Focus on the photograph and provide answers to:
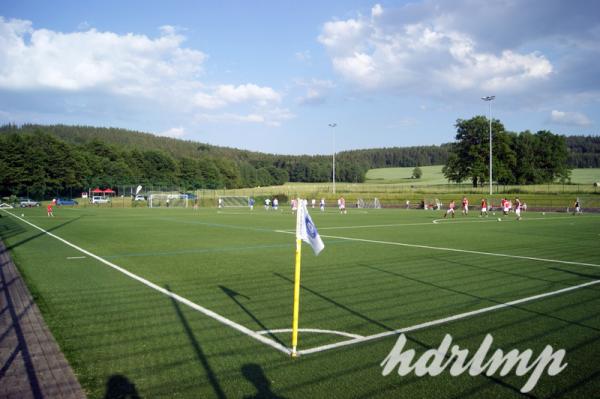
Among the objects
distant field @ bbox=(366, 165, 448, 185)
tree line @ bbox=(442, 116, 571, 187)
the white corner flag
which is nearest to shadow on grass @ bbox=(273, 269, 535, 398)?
the white corner flag

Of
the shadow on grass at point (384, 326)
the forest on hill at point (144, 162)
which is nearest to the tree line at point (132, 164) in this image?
the forest on hill at point (144, 162)

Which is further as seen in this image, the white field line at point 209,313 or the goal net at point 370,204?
the goal net at point 370,204

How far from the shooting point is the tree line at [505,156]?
83.2 meters

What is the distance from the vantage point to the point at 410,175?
136 m

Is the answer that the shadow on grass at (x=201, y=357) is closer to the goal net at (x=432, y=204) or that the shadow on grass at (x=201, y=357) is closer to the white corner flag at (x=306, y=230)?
the white corner flag at (x=306, y=230)

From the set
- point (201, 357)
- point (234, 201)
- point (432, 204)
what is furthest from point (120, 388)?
point (234, 201)

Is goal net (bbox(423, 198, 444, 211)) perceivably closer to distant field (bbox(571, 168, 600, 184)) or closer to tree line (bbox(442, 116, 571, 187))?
tree line (bbox(442, 116, 571, 187))

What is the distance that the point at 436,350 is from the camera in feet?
18.3

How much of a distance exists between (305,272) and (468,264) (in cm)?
479

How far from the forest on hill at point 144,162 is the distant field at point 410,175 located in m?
4.89

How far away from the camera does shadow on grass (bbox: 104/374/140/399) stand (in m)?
4.36

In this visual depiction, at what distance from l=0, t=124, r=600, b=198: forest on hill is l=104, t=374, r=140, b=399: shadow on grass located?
3516 inches

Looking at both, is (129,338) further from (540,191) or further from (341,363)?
(540,191)

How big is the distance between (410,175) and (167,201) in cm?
8447
